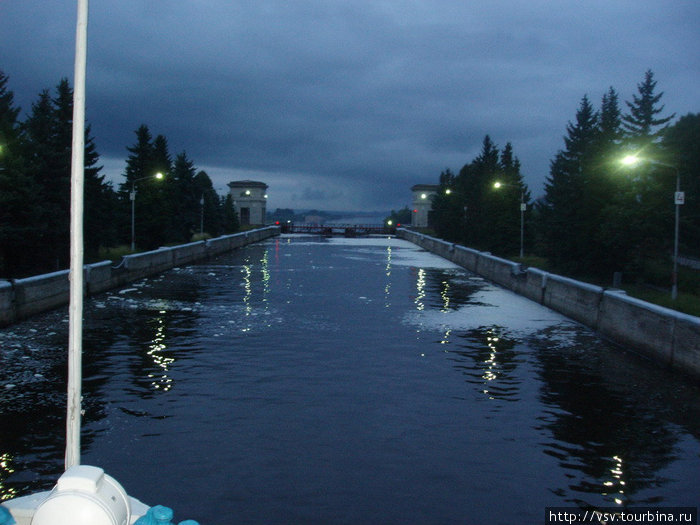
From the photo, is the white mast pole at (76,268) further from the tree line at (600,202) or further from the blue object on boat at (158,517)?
the tree line at (600,202)

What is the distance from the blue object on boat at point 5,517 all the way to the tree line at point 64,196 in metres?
46.9

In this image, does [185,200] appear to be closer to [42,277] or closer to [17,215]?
[17,215]

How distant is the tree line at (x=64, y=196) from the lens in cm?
5247

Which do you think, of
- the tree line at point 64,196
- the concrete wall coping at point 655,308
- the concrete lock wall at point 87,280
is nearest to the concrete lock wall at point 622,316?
A: the concrete wall coping at point 655,308

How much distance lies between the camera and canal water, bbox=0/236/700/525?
303 inches

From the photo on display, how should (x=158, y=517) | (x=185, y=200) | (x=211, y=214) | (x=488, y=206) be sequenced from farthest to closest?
(x=211, y=214)
(x=185, y=200)
(x=488, y=206)
(x=158, y=517)

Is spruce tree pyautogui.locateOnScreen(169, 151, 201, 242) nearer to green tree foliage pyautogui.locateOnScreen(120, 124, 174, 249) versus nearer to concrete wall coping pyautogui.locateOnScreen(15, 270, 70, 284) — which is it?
green tree foliage pyautogui.locateOnScreen(120, 124, 174, 249)

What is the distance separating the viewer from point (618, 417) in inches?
438

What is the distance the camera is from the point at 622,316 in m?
17.9

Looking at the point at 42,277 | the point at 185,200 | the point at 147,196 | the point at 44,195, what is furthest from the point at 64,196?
the point at 42,277

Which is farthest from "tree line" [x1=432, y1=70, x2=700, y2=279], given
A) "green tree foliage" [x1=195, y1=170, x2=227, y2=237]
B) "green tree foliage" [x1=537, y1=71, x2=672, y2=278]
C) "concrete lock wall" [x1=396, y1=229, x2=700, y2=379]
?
"green tree foliage" [x1=195, y1=170, x2=227, y2=237]

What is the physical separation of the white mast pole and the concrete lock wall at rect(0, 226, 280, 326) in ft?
47.7

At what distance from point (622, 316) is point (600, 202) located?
4337 centimetres

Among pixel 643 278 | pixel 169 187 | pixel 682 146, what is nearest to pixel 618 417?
pixel 643 278
